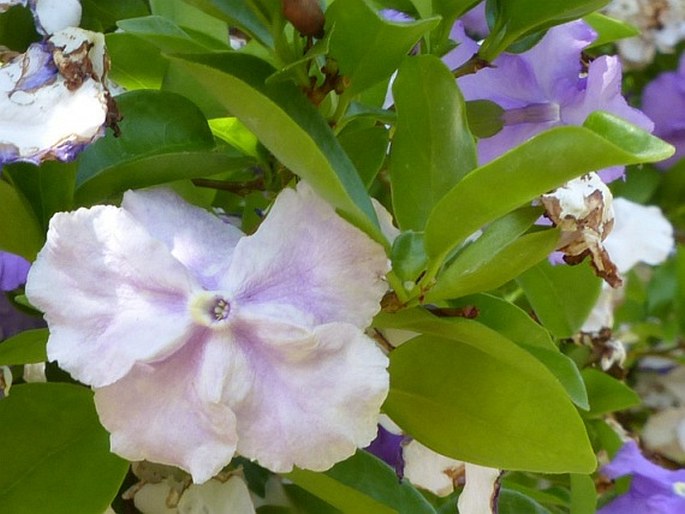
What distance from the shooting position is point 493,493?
507 mm

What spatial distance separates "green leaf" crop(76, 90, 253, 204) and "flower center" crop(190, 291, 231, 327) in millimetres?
89

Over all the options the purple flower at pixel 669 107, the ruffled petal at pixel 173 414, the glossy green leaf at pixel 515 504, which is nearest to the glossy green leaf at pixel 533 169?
the ruffled petal at pixel 173 414

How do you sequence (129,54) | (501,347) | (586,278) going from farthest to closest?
(586,278), (129,54), (501,347)

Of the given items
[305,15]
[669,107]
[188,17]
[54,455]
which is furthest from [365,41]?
[669,107]

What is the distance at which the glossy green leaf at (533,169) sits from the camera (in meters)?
0.35

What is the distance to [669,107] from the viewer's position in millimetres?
1189

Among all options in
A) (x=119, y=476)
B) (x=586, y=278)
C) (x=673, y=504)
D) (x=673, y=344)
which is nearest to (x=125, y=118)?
(x=119, y=476)

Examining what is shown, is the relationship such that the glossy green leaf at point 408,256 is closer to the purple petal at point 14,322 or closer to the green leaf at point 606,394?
the purple petal at point 14,322

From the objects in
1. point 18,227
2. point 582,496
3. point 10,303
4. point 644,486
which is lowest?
point 644,486

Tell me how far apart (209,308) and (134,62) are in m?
0.20

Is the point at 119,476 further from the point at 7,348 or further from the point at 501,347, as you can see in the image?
the point at 501,347

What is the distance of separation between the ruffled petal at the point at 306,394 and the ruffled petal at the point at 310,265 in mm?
14

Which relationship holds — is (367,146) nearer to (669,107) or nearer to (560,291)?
(560,291)

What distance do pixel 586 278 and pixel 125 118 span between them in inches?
13.5
